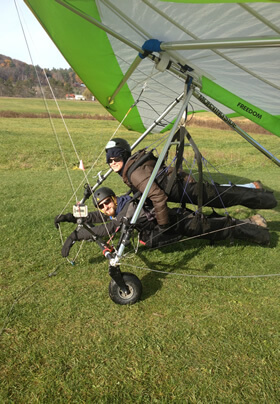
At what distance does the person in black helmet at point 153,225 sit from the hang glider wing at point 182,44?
142 cm

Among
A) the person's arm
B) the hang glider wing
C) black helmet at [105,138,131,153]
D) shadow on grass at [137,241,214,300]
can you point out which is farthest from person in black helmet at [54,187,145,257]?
the hang glider wing

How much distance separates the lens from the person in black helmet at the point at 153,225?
3916 mm

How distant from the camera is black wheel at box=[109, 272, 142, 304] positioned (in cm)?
327

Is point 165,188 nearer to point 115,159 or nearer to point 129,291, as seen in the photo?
point 115,159

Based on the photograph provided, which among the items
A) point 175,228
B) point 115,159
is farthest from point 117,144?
point 175,228

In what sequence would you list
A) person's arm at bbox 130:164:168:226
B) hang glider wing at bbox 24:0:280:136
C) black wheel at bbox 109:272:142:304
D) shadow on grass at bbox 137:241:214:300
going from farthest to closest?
1. shadow on grass at bbox 137:241:214:300
2. person's arm at bbox 130:164:168:226
3. black wheel at bbox 109:272:142:304
4. hang glider wing at bbox 24:0:280:136

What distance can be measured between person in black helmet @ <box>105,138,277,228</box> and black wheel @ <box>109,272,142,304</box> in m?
0.74

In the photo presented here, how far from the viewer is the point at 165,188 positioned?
4.11 metres

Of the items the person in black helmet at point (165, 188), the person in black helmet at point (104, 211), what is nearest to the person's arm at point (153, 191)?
the person in black helmet at point (165, 188)

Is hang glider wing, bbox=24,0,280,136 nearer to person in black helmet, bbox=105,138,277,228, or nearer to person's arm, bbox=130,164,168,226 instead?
person in black helmet, bbox=105,138,277,228

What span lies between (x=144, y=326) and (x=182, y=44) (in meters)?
2.55

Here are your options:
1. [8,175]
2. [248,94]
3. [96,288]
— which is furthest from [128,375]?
[8,175]

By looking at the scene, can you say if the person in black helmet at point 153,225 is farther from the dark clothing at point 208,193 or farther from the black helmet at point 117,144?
the black helmet at point 117,144

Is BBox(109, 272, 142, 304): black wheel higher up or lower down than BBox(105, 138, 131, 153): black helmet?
lower down
